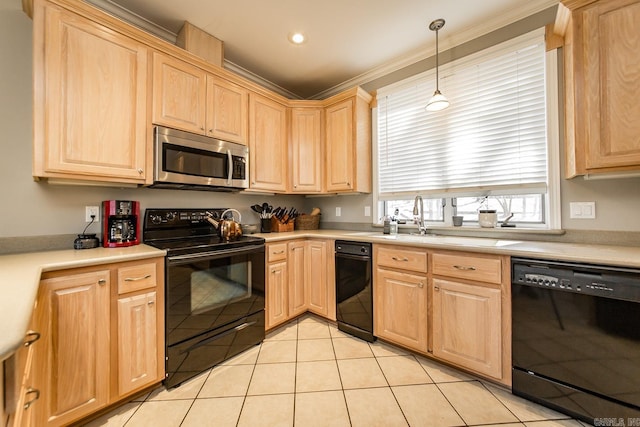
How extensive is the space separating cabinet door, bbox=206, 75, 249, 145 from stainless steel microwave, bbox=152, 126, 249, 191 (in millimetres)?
94

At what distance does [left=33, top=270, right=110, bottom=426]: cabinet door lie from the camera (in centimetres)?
125

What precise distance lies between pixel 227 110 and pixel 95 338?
195cm

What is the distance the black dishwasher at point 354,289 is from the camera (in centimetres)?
227

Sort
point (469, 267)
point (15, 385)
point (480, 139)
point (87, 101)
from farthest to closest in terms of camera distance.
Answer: point (480, 139) → point (469, 267) → point (87, 101) → point (15, 385)

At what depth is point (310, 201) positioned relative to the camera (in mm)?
3625

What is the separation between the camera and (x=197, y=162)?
213cm

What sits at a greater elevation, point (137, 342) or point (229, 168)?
point (229, 168)

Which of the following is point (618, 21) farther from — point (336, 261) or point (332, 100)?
point (336, 261)

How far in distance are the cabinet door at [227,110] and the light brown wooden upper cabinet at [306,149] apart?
647 mm

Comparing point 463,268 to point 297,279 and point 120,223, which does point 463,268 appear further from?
point 120,223

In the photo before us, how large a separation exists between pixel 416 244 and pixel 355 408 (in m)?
1.16

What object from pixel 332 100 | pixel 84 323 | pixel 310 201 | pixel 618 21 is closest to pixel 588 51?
pixel 618 21

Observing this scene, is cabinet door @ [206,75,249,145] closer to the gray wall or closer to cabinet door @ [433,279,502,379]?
the gray wall

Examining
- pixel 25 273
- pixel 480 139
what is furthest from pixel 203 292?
pixel 480 139
